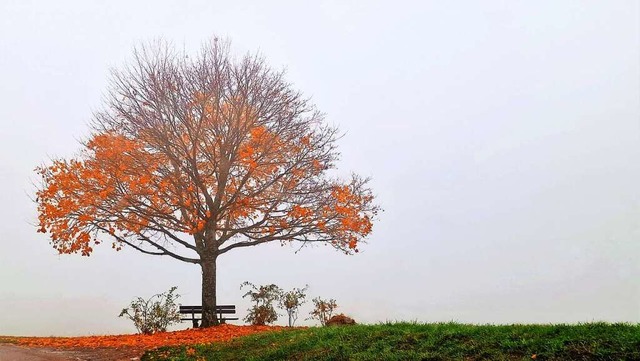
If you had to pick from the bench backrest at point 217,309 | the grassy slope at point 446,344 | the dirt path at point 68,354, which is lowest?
the grassy slope at point 446,344

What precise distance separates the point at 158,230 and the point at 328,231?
7561 millimetres

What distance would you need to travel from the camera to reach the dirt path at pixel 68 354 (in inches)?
593

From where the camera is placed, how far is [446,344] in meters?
10.9

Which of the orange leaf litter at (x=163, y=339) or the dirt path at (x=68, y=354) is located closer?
the dirt path at (x=68, y=354)

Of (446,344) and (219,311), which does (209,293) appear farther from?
(446,344)

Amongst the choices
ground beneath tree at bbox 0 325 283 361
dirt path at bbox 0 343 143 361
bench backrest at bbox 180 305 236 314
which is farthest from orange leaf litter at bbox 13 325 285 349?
bench backrest at bbox 180 305 236 314

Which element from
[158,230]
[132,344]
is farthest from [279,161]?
[132,344]

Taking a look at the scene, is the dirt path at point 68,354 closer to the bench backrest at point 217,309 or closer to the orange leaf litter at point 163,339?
the orange leaf litter at point 163,339

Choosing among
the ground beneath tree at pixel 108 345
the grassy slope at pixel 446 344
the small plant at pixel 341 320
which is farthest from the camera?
the small plant at pixel 341 320

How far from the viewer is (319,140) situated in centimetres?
2197

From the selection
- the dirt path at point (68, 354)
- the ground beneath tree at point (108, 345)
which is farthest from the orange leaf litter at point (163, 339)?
the dirt path at point (68, 354)

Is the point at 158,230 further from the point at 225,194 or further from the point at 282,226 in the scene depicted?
the point at 282,226

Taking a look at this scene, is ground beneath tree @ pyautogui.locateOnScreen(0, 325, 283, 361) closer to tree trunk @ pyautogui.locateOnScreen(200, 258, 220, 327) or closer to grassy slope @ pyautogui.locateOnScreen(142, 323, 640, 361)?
tree trunk @ pyautogui.locateOnScreen(200, 258, 220, 327)

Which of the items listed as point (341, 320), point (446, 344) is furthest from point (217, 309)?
point (446, 344)
